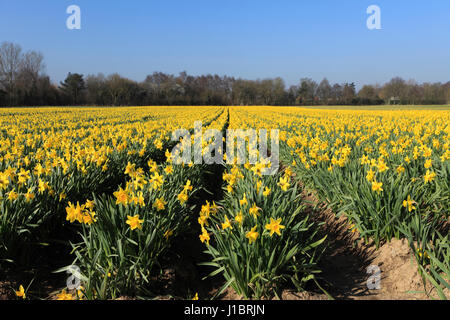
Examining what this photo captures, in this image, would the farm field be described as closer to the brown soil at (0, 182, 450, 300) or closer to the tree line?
the brown soil at (0, 182, 450, 300)

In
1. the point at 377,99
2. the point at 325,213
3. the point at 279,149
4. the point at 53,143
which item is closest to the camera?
the point at 325,213

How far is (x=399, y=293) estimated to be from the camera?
8.39 feet

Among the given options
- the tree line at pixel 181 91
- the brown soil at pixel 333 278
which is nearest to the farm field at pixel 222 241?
the brown soil at pixel 333 278

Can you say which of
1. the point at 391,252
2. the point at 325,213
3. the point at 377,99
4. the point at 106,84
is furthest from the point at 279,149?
the point at 377,99

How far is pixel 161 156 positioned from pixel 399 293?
6.31 metres

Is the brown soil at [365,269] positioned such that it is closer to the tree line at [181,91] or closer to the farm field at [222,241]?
the farm field at [222,241]

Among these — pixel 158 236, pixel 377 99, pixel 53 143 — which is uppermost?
pixel 377 99

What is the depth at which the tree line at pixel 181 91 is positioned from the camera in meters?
Answer: 50.7

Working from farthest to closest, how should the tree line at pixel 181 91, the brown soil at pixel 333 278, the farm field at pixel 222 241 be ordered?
1. the tree line at pixel 181 91
2. the brown soil at pixel 333 278
3. the farm field at pixel 222 241

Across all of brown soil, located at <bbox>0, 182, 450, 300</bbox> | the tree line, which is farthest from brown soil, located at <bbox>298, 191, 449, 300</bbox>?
the tree line

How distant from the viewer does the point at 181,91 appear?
8125 centimetres

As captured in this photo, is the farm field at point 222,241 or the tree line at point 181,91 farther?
the tree line at point 181,91

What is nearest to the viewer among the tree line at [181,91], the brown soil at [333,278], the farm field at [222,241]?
the farm field at [222,241]
